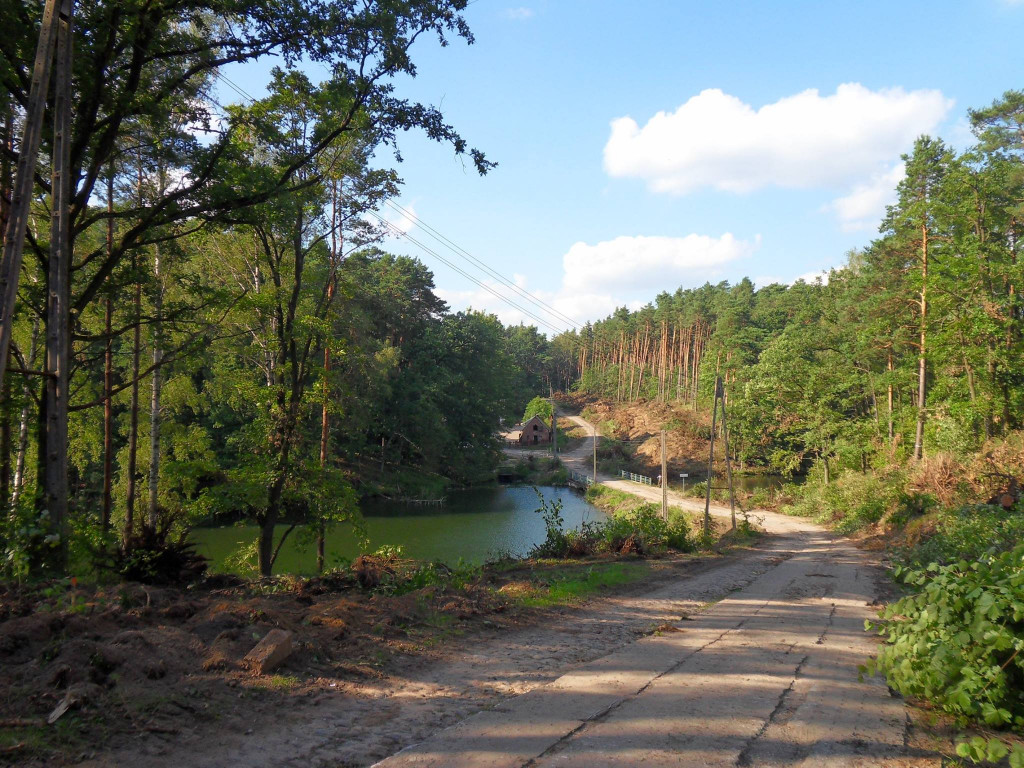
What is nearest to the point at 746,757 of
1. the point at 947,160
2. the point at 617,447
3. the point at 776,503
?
the point at 947,160

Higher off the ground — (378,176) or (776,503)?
(378,176)

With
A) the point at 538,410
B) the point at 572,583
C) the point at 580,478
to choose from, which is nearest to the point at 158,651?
the point at 572,583

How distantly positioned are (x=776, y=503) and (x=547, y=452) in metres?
35.7

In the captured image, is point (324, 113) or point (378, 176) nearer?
point (324, 113)

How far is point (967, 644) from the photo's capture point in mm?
4461

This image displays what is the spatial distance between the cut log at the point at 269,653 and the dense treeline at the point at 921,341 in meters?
28.2

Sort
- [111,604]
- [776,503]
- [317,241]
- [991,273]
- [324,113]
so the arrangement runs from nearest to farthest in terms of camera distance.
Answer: [111,604] → [324,113] → [317,241] → [991,273] → [776,503]

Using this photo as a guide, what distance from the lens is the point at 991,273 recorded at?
2650 centimetres

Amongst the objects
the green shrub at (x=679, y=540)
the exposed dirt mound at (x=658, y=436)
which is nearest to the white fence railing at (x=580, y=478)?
the exposed dirt mound at (x=658, y=436)

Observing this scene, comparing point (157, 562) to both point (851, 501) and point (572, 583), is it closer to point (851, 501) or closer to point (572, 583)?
point (572, 583)

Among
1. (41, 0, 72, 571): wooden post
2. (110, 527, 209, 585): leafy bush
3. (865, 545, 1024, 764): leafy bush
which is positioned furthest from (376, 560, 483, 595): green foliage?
(865, 545, 1024, 764): leafy bush

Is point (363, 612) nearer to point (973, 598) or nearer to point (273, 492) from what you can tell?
point (973, 598)

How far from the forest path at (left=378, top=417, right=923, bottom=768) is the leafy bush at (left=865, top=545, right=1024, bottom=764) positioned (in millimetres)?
437

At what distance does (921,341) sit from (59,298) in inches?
1272
